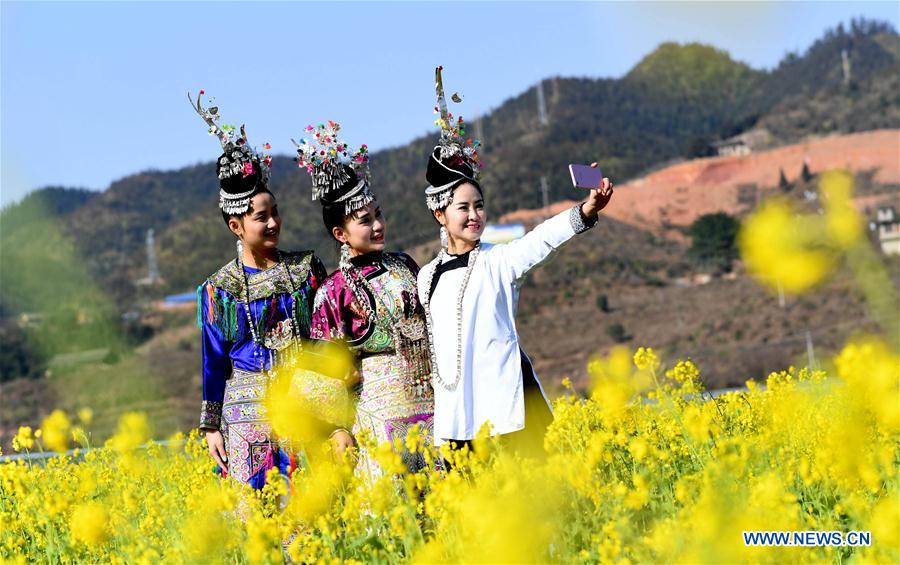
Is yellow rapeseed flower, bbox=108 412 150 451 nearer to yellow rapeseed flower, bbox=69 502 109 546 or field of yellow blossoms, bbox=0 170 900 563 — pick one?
field of yellow blossoms, bbox=0 170 900 563

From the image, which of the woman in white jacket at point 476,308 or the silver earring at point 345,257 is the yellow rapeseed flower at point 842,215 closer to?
the woman in white jacket at point 476,308

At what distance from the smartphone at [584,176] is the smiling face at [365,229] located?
86 cm

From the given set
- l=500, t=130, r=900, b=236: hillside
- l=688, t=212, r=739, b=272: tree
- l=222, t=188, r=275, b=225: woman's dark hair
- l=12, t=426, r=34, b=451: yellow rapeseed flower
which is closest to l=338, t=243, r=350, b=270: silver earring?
l=222, t=188, r=275, b=225: woman's dark hair

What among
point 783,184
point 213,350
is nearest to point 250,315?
point 213,350

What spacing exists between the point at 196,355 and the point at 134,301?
52.8 ft

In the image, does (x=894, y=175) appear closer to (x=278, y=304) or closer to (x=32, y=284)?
(x=32, y=284)

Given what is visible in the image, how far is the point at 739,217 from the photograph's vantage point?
235ft

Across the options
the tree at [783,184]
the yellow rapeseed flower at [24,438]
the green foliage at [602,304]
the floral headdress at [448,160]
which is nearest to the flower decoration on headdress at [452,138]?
the floral headdress at [448,160]

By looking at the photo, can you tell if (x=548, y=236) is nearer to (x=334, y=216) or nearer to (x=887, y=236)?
(x=334, y=216)

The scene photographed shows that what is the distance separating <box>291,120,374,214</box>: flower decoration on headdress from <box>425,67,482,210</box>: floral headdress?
0.91 feet

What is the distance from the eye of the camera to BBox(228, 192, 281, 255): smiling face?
3.98m

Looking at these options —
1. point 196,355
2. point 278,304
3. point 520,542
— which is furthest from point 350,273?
point 196,355

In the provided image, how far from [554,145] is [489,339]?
83993 millimetres

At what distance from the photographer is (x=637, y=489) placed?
2689 millimetres
